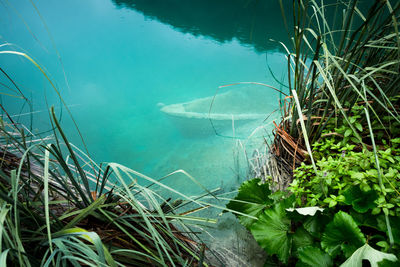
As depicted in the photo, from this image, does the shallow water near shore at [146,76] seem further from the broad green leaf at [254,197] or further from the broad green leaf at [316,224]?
the broad green leaf at [316,224]

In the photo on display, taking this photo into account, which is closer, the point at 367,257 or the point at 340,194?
the point at 367,257

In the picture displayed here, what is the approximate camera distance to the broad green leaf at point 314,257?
621 mm

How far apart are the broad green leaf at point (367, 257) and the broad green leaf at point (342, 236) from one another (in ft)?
0.09

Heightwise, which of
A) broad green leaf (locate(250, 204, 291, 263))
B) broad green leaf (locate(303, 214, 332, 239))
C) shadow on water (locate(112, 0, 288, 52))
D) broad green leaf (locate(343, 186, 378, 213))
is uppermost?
shadow on water (locate(112, 0, 288, 52))

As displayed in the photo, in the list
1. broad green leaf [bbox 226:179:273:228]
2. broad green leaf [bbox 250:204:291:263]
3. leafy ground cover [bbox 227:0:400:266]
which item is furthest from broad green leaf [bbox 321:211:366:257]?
broad green leaf [bbox 226:179:273:228]

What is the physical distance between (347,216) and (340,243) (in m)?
0.07

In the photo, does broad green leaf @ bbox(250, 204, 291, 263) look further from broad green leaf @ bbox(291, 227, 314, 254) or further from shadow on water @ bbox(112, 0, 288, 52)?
shadow on water @ bbox(112, 0, 288, 52)

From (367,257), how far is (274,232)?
0.22m

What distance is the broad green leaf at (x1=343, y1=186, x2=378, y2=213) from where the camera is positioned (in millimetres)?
626

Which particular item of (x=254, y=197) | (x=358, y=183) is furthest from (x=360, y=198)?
(x=254, y=197)

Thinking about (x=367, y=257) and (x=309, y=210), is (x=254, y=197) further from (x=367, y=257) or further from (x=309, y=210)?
(x=367, y=257)

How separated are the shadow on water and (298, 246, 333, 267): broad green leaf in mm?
1746

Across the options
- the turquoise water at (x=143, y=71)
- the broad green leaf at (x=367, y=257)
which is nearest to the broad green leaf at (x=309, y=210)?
the broad green leaf at (x=367, y=257)

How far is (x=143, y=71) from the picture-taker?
74.0 inches
